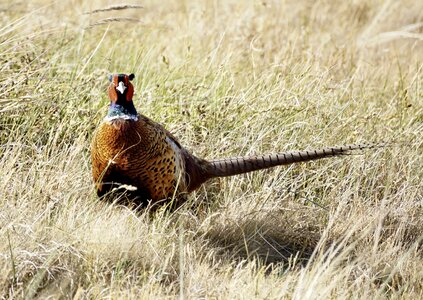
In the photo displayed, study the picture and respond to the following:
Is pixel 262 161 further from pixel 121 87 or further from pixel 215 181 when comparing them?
pixel 121 87

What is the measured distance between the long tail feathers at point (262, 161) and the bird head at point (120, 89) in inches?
23.0

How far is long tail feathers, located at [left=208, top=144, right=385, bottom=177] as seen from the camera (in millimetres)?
4332

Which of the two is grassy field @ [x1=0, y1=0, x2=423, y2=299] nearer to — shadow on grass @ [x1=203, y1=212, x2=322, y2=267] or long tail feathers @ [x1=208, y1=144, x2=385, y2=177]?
shadow on grass @ [x1=203, y1=212, x2=322, y2=267]

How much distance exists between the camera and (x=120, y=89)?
405 centimetres

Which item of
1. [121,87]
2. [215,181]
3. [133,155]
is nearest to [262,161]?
[215,181]

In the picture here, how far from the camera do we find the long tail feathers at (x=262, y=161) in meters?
4.33

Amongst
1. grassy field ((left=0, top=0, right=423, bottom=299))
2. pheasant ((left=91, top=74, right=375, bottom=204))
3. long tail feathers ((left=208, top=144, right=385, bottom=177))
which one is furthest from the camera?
long tail feathers ((left=208, top=144, right=385, bottom=177))

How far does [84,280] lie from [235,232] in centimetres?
98

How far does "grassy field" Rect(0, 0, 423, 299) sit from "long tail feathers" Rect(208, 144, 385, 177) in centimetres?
17

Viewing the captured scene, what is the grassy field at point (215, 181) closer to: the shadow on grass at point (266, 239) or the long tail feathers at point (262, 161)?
the shadow on grass at point (266, 239)

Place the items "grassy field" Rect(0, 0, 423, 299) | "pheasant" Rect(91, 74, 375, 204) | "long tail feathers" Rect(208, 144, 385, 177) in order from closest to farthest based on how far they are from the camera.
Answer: "grassy field" Rect(0, 0, 423, 299)
"pheasant" Rect(91, 74, 375, 204)
"long tail feathers" Rect(208, 144, 385, 177)

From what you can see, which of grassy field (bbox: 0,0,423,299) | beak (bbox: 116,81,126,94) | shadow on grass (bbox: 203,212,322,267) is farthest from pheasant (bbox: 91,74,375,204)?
shadow on grass (bbox: 203,212,322,267)

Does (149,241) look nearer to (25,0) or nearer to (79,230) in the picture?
(79,230)

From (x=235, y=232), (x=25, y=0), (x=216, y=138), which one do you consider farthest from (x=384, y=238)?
(x=25, y=0)
